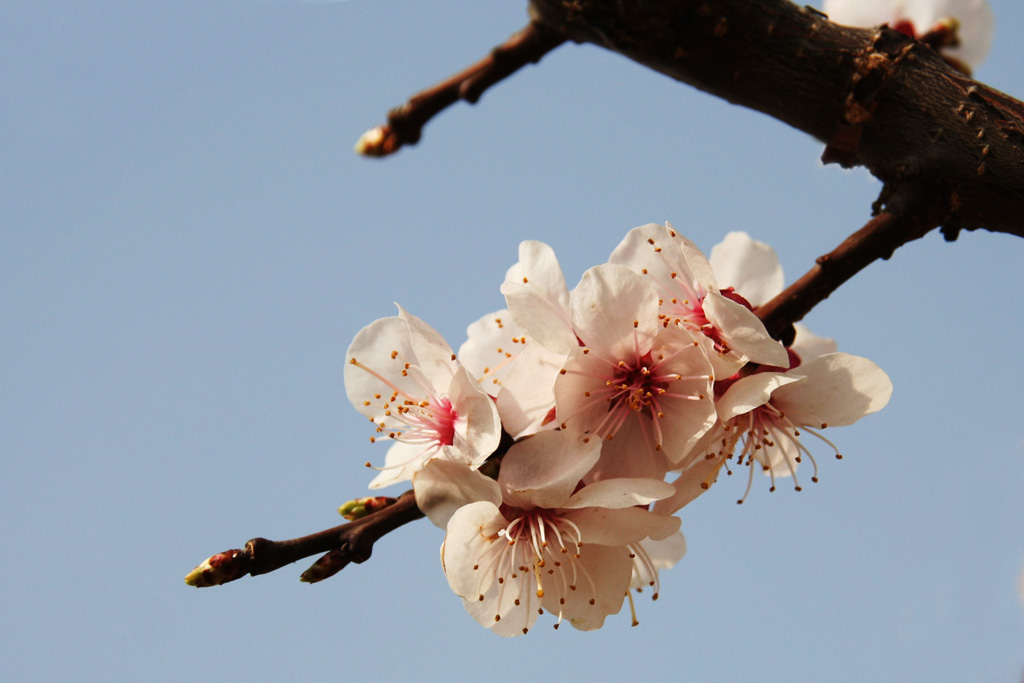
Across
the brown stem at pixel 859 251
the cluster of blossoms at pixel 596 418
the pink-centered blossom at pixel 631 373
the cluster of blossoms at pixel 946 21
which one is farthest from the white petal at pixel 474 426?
the cluster of blossoms at pixel 946 21

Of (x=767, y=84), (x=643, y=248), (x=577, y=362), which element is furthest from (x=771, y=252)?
(x=577, y=362)

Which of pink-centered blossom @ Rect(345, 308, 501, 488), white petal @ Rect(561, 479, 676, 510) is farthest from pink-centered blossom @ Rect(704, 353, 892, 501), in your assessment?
pink-centered blossom @ Rect(345, 308, 501, 488)

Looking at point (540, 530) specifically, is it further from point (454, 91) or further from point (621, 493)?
point (454, 91)

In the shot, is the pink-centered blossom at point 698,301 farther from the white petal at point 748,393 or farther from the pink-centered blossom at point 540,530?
the pink-centered blossom at point 540,530

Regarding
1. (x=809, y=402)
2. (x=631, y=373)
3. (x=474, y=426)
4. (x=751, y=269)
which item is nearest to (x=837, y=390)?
(x=809, y=402)

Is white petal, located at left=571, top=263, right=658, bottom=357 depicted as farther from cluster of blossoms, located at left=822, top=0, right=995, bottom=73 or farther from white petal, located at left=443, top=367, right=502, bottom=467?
cluster of blossoms, located at left=822, top=0, right=995, bottom=73
